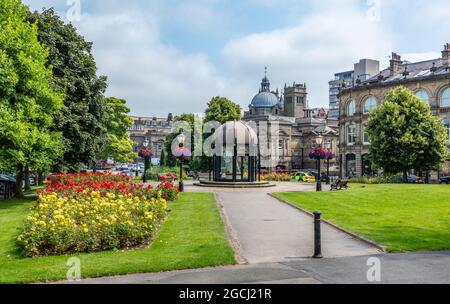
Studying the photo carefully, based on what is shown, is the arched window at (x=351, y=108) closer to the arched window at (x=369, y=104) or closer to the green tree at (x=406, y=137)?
the arched window at (x=369, y=104)

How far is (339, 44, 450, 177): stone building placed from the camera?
59.6 m

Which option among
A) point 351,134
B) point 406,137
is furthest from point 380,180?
point 351,134

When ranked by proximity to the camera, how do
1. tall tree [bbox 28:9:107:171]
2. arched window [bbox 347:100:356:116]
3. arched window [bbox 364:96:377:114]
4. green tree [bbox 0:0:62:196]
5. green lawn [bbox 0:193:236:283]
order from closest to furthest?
green lawn [bbox 0:193:236:283]
green tree [bbox 0:0:62:196]
tall tree [bbox 28:9:107:171]
arched window [bbox 364:96:377:114]
arched window [bbox 347:100:356:116]

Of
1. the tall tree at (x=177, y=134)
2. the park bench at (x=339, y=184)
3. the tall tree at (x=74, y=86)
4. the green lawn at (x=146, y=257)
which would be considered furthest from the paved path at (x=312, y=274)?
the tall tree at (x=177, y=134)

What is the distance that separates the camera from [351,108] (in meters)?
70.9

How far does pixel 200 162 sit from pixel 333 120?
62806 mm

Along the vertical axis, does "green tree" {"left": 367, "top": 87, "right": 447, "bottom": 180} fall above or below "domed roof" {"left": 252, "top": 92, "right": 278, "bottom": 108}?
below

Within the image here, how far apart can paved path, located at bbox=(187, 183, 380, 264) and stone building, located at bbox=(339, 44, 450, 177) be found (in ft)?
149

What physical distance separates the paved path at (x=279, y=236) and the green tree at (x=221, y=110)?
139 ft

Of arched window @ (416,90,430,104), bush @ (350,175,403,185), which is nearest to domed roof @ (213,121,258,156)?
bush @ (350,175,403,185)

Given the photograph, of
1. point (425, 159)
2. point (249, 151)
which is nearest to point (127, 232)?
point (249, 151)

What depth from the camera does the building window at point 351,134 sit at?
70.1 m

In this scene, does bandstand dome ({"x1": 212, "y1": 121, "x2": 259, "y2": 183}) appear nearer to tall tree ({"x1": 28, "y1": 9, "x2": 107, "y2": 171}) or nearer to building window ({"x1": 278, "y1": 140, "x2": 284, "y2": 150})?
tall tree ({"x1": 28, "y1": 9, "x2": 107, "y2": 171})
